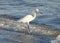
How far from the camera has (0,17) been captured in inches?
541

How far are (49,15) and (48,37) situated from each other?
3.66 meters

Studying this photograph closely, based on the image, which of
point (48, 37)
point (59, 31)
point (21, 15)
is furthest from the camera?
point (21, 15)

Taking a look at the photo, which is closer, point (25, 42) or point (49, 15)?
point (25, 42)

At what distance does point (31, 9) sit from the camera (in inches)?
577

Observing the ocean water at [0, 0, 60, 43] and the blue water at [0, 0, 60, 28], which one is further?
the blue water at [0, 0, 60, 28]

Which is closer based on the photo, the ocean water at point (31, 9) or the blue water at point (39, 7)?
the ocean water at point (31, 9)

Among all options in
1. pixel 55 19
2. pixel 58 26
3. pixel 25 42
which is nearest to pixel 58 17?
pixel 55 19

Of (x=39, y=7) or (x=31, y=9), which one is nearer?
(x=31, y=9)

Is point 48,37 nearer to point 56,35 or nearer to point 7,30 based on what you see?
point 56,35

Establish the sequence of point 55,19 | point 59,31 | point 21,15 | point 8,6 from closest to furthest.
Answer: point 59,31 < point 55,19 < point 21,15 < point 8,6

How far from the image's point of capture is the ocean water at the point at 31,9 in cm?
Result: 1017

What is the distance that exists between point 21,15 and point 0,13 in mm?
1185

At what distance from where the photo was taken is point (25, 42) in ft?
30.8

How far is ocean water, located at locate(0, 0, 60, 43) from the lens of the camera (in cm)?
1017
